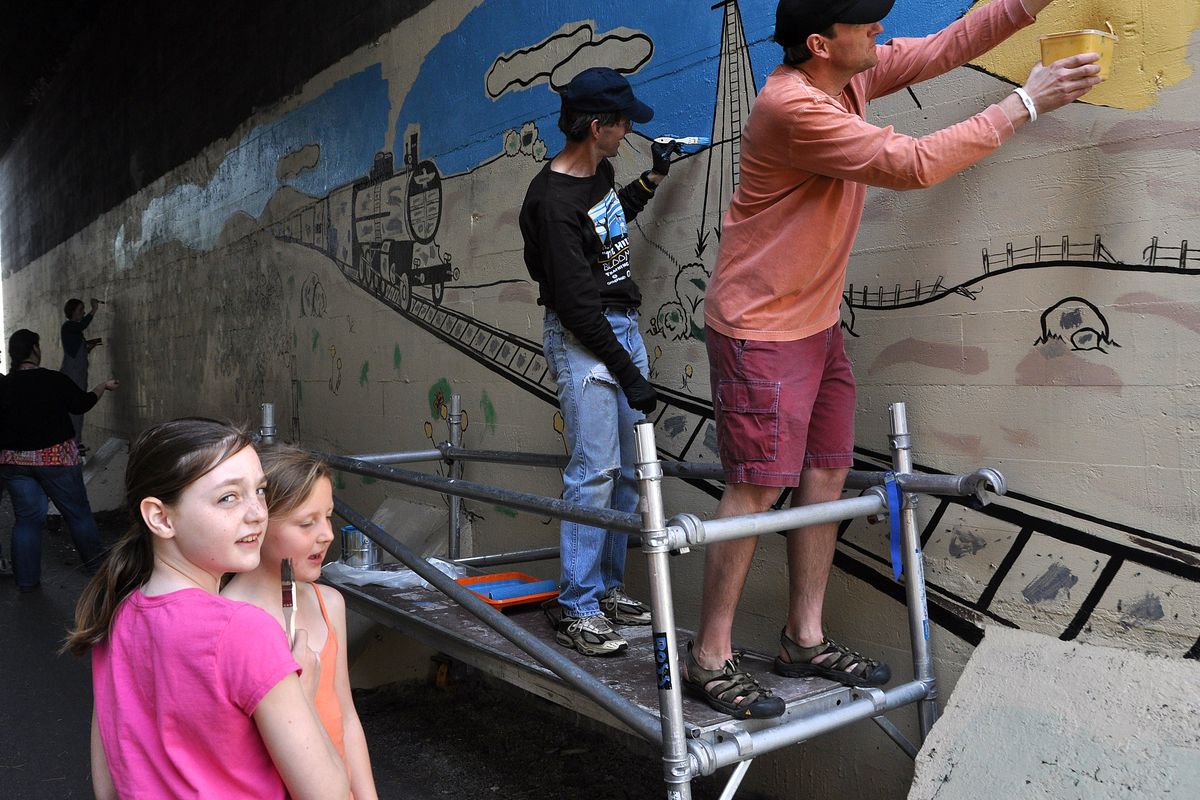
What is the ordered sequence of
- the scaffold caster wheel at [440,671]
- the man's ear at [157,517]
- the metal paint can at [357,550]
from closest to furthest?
1. the man's ear at [157,517]
2. the metal paint can at [357,550]
3. the scaffold caster wheel at [440,671]

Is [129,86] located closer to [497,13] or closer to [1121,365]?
[497,13]

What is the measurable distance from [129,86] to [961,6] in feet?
36.9

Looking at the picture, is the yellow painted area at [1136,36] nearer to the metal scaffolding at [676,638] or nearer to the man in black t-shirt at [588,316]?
the metal scaffolding at [676,638]

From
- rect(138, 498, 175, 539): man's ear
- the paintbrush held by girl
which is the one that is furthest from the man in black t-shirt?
rect(138, 498, 175, 539): man's ear

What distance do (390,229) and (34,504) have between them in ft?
11.5

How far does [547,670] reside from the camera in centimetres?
291

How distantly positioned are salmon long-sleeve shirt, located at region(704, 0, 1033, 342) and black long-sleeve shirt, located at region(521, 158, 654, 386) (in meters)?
0.51

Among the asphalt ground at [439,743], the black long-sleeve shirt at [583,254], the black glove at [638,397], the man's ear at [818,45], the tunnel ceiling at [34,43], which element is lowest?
the asphalt ground at [439,743]

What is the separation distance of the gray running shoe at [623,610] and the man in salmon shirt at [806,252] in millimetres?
711

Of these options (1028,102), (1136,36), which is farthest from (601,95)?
(1136,36)

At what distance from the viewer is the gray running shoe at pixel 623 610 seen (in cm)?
351

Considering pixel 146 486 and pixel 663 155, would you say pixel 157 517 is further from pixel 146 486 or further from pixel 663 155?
pixel 663 155

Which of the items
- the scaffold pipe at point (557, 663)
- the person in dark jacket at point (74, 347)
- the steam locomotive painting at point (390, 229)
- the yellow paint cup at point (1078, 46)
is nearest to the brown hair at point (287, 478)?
the scaffold pipe at point (557, 663)

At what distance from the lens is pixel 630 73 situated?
13.6 ft
